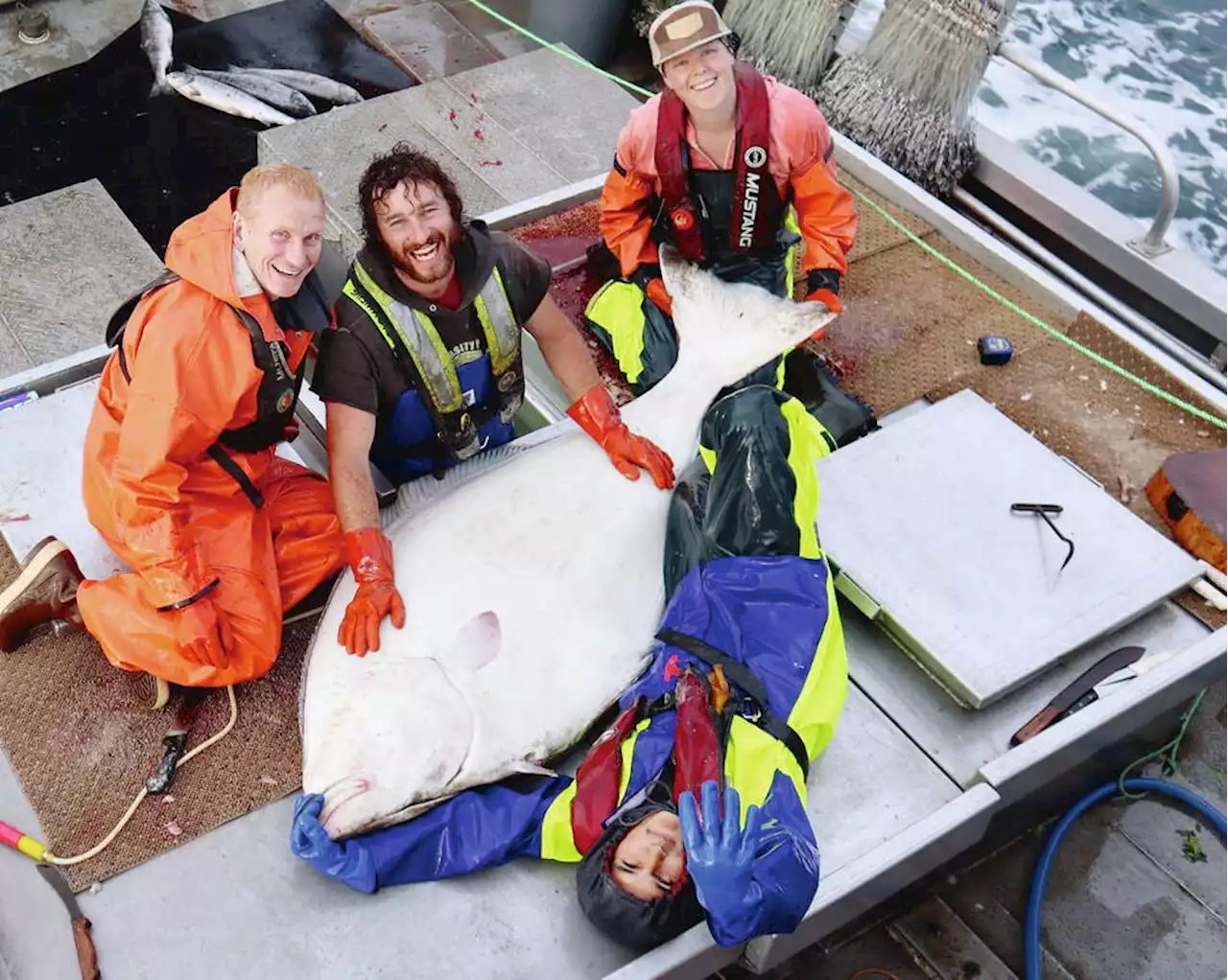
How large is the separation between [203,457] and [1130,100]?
7.00m

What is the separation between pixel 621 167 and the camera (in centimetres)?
331

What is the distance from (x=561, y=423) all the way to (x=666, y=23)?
3.66 feet

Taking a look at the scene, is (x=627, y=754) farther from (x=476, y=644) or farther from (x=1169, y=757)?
(x=1169, y=757)

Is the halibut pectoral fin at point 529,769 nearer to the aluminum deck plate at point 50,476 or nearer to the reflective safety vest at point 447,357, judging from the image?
the reflective safety vest at point 447,357

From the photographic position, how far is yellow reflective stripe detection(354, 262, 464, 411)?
2.52 metres

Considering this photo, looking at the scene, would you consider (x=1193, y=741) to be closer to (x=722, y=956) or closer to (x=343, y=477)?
(x=722, y=956)

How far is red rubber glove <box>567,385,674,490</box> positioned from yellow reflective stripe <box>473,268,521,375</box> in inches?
9.1

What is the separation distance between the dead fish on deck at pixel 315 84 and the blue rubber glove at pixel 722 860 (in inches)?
165

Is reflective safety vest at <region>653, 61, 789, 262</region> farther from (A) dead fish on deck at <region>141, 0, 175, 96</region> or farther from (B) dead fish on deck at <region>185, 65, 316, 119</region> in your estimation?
(A) dead fish on deck at <region>141, 0, 175, 96</region>

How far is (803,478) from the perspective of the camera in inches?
103

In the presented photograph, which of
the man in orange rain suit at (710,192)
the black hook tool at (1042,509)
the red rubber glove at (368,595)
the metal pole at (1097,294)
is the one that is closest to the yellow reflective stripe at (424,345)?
the red rubber glove at (368,595)

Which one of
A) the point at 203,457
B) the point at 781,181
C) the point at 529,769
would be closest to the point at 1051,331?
the point at 781,181

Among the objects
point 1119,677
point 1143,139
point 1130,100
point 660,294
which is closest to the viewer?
point 1119,677

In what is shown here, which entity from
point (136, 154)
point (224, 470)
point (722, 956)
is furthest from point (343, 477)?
point (136, 154)
